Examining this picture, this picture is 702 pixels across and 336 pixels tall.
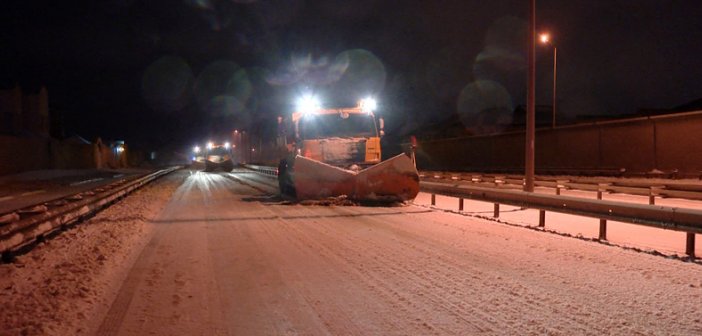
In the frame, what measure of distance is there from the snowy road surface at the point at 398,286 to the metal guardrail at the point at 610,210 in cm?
60

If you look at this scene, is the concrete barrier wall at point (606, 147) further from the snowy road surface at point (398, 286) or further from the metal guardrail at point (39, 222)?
the metal guardrail at point (39, 222)

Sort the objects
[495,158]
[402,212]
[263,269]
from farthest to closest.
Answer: [495,158], [402,212], [263,269]

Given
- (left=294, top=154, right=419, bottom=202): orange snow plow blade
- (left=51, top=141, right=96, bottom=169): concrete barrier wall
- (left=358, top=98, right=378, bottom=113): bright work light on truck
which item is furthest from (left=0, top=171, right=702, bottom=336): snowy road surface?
(left=51, top=141, right=96, bottom=169): concrete barrier wall

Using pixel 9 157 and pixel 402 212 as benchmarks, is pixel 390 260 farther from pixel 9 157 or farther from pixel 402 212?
pixel 9 157

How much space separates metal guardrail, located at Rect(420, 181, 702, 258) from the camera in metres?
8.01

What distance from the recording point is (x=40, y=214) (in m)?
9.80

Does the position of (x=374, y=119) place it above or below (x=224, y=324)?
above

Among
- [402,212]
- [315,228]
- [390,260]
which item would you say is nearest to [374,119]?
[402,212]

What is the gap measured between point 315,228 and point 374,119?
7910 millimetres

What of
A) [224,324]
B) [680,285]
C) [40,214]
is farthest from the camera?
[40,214]

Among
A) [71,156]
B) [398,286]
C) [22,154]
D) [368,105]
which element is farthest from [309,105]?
[71,156]

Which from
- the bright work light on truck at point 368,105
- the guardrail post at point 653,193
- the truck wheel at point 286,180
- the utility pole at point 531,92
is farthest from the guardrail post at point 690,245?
the bright work light on truck at point 368,105

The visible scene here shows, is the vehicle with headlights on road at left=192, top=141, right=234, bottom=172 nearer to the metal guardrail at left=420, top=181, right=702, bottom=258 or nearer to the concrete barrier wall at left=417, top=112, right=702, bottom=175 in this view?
the concrete barrier wall at left=417, top=112, right=702, bottom=175

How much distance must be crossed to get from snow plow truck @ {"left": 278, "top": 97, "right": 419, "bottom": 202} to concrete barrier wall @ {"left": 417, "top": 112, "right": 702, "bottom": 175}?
60.4ft
